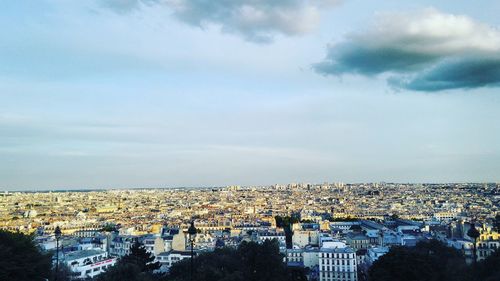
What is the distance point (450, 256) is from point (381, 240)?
2882 centimetres

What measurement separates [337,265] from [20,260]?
1340 inches

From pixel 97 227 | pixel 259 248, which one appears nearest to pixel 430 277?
Result: pixel 259 248

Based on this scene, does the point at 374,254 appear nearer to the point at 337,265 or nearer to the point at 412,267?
the point at 337,265

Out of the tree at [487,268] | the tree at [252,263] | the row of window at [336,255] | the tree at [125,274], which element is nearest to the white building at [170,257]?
the row of window at [336,255]

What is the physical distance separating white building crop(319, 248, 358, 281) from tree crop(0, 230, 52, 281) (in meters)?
30.7

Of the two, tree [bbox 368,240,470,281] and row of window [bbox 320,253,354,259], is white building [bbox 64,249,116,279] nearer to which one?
row of window [bbox 320,253,354,259]

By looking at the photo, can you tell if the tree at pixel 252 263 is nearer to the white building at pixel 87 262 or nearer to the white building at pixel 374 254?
the white building at pixel 87 262

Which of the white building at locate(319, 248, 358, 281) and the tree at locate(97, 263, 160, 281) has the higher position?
the tree at locate(97, 263, 160, 281)

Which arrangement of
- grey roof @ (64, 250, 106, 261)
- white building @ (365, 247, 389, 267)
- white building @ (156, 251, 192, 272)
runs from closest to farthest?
1. grey roof @ (64, 250, 106, 261)
2. white building @ (365, 247, 389, 267)
3. white building @ (156, 251, 192, 272)

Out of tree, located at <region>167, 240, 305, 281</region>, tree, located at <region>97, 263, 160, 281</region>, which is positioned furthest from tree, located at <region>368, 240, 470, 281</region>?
tree, located at <region>97, 263, 160, 281</region>

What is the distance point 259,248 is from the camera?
39562mm

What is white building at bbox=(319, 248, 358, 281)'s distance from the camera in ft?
180

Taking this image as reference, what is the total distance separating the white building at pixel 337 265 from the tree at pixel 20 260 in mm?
30650

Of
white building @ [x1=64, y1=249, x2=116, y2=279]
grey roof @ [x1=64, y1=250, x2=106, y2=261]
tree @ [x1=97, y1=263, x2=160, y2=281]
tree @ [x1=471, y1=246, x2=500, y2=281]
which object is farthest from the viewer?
grey roof @ [x1=64, y1=250, x2=106, y2=261]
